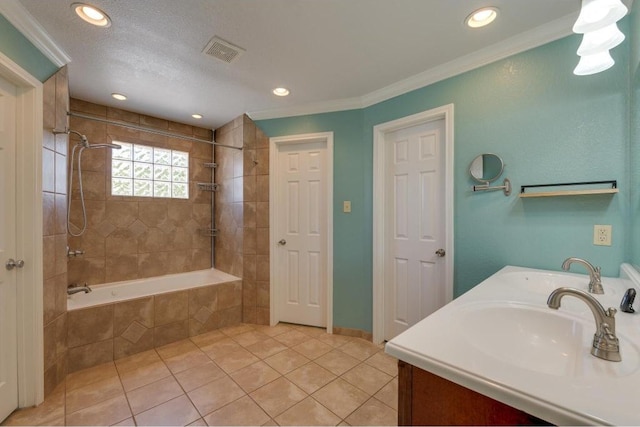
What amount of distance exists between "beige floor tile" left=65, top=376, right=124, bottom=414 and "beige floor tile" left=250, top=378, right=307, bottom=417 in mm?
954

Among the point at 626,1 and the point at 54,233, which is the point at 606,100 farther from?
the point at 54,233

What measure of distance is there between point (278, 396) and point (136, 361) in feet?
4.30

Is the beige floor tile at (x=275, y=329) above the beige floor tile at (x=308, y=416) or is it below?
below

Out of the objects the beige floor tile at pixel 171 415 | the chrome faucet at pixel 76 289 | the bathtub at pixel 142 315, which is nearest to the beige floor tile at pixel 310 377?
the beige floor tile at pixel 171 415

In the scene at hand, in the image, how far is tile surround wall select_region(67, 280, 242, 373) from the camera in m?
2.05

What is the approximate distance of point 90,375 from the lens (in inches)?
76.9

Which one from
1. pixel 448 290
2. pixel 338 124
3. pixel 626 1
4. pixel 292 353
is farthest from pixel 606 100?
pixel 292 353

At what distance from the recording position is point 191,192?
335cm

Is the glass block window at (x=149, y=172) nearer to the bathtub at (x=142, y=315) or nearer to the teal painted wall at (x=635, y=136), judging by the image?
the bathtub at (x=142, y=315)

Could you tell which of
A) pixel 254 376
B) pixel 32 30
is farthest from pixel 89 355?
pixel 32 30

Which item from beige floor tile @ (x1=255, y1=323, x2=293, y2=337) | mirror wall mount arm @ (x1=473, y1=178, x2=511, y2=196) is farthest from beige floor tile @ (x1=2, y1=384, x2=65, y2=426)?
mirror wall mount arm @ (x1=473, y1=178, x2=511, y2=196)

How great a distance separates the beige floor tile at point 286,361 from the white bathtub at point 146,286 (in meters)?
1.04

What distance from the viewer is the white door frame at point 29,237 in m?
1.58

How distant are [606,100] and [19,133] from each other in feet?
10.9
